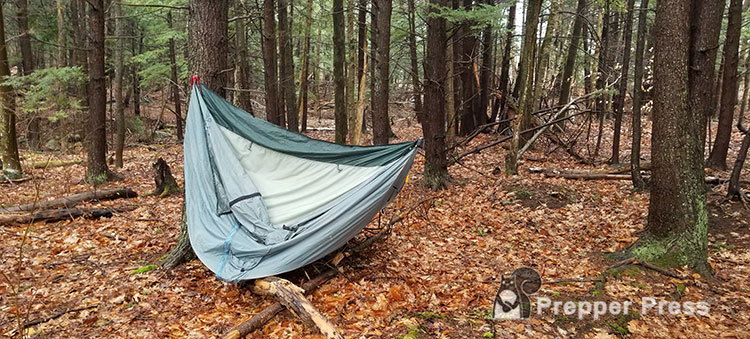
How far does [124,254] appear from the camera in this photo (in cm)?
431

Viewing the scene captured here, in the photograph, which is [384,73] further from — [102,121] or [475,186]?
[102,121]

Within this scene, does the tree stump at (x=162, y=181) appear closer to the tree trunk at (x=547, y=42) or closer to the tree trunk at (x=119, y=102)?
the tree trunk at (x=119, y=102)

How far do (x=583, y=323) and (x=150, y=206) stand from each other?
5.74 m

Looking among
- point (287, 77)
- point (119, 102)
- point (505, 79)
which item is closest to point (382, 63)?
point (287, 77)

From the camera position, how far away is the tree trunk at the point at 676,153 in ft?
12.0

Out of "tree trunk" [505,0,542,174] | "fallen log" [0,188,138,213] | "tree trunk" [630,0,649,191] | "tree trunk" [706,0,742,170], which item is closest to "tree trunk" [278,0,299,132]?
"fallen log" [0,188,138,213]

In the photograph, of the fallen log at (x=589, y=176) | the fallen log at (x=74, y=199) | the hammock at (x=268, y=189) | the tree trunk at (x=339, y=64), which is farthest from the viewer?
the tree trunk at (x=339, y=64)

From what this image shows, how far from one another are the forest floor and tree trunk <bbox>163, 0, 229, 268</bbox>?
0.61ft

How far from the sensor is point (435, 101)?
267 inches

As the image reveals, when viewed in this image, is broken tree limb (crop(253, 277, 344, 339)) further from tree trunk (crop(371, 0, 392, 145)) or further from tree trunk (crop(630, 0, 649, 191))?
tree trunk (crop(630, 0, 649, 191))

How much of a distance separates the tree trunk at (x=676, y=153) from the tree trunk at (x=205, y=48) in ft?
13.5

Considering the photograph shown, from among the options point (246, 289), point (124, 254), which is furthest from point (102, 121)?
point (246, 289)

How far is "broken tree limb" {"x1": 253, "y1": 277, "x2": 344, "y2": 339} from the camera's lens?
2.83 m

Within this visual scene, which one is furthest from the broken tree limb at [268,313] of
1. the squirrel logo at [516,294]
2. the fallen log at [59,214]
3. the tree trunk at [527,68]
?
the tree trunk at [527,68]
